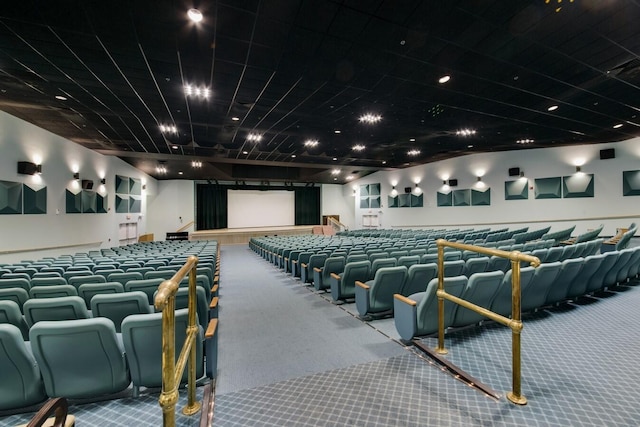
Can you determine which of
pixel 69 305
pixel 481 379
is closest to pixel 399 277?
pixel 481 379

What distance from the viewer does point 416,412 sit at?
2.05m

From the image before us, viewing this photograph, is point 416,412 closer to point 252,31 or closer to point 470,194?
point 252,31

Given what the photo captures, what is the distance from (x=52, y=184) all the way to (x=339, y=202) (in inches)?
747

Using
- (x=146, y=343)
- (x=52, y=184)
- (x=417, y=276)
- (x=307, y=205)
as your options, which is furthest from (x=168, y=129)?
(x=307, y=205)

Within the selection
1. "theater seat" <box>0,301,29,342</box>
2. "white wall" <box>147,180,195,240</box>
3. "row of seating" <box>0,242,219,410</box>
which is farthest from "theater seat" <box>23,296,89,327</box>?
"white wall" <box>147,180,195,240</box>

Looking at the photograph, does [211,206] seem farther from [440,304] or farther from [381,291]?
[440,304]

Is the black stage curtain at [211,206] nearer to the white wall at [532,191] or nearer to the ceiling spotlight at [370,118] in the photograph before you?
the white wall at [532,191]

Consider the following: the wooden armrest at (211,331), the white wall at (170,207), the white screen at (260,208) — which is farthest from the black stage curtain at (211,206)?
the wooden armrest at (211,331)

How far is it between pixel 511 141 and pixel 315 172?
11.9 metres

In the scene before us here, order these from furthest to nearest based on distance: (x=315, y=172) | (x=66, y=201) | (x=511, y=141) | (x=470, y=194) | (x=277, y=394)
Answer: (x=315, y=172) < (x=470, y=194) < (x=511, y=141) < (x=66, y=201) < (x=277, y=394)

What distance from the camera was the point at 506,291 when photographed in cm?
345

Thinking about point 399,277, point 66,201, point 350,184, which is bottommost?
point 399,277

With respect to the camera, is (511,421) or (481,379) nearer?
(511,421)

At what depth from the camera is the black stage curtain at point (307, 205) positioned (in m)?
24.3
